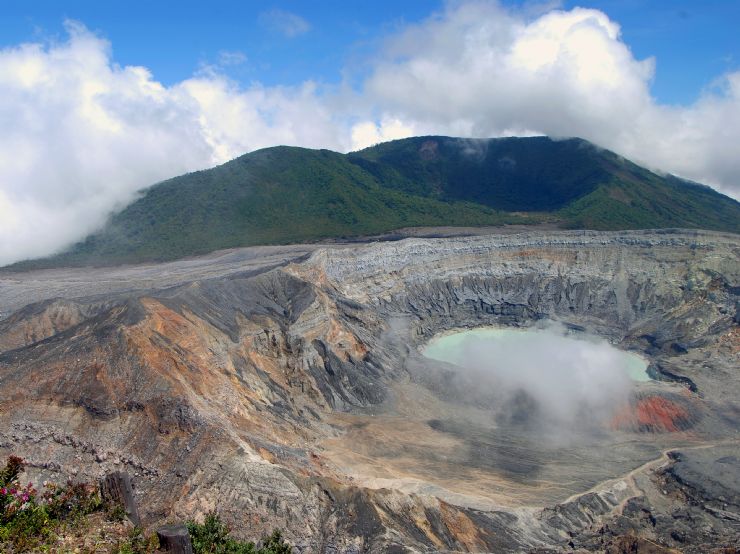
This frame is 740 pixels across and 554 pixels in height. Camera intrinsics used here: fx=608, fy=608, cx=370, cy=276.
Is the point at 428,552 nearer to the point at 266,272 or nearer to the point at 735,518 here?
the point at 735,518

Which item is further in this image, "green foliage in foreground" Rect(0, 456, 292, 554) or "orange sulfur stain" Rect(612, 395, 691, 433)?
"orange sulfur stain" Rect(612, 395, 691, 433)

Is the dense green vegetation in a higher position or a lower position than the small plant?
higher

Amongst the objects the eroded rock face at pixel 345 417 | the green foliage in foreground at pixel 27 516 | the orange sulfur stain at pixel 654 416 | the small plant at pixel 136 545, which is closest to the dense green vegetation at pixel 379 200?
the eroded rock face at pixel 345 417

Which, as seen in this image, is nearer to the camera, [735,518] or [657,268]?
[735,518]

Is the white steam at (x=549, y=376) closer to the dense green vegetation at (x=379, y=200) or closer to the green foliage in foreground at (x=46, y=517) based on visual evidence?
the green foliage in foreground at (x=46, y=517)

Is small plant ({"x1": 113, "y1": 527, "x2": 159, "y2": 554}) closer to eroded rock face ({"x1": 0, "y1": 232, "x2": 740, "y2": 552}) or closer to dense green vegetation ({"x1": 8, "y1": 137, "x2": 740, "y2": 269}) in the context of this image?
eroded rock face ({"x1": 0, "y1": 232, "x2": 740, "y2": 552})

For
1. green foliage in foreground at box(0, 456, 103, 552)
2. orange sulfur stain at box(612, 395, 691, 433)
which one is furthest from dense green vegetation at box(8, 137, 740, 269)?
green foliage in foreground at box(0, 456, 103, 552)

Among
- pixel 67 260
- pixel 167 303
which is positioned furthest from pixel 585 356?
pixel 67 260

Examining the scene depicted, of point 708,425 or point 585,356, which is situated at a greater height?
point 585,356
